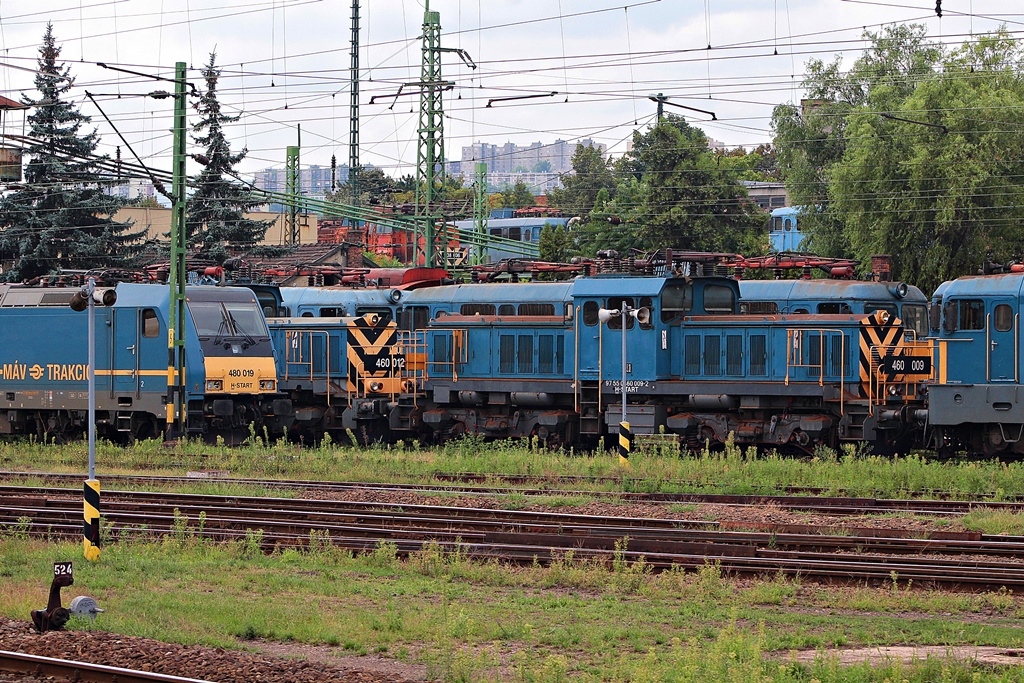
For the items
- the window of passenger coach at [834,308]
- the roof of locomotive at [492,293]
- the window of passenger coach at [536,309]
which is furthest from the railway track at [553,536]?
the window of passenger coach at [834,308]

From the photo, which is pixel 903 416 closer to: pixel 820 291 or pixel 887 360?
pixel 887 360

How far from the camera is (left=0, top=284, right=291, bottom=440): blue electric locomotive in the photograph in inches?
1020

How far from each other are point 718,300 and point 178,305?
11.1 meters

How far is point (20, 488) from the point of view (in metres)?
19.5

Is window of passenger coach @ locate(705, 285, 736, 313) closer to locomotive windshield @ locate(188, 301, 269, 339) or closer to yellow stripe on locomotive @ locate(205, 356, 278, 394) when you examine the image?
yellow stripe on locomotive @ locate(205, 356, 278, 394)

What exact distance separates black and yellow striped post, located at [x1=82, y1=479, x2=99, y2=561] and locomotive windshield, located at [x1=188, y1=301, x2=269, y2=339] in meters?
12.9

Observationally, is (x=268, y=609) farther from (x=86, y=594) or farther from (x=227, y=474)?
(x=227, y=474)

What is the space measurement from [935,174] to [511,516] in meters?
31.8

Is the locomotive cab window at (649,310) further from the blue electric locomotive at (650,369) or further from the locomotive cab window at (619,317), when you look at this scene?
the locomotive cab window at (619,317)

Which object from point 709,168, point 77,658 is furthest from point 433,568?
point 709,168

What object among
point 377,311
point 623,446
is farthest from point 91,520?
point 377,311

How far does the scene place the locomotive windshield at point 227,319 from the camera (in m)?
26.4

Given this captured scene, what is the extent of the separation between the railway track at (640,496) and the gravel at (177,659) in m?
8.84

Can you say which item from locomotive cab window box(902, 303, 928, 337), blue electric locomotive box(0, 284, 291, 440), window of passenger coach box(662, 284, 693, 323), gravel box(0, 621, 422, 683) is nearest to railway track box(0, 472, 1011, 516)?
blue electric locomotive box(0, 284, 291, 440)
